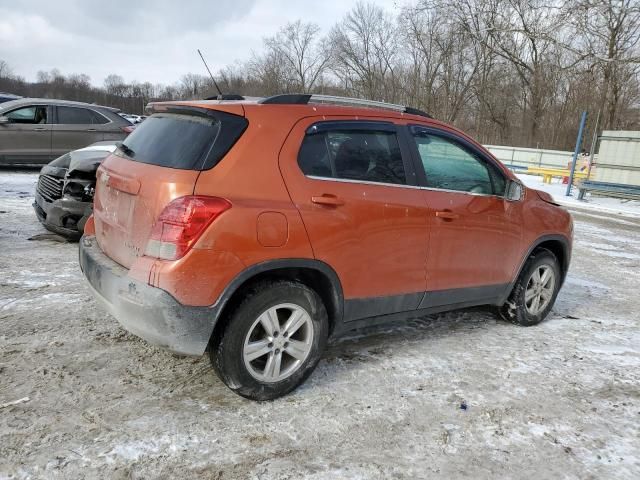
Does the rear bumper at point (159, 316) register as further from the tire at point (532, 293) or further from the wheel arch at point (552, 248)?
the tire at point (532, 293)

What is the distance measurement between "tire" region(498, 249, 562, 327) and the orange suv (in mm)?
765

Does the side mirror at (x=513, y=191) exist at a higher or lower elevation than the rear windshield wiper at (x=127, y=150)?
lower

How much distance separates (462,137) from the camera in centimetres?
413

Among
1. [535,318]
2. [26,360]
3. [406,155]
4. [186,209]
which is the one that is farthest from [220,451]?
[535,318]

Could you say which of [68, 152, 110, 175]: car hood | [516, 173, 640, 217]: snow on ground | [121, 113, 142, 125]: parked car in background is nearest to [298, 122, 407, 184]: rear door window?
[68, 152, 110, 175]: car hood

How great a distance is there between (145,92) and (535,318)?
108 meters

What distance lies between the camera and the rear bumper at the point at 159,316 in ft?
8.91

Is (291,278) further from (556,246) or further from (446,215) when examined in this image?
(556,246)

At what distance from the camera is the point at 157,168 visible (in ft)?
9.63

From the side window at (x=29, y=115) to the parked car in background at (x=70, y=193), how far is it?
573cm

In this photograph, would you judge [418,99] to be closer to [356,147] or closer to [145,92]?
[356,147]

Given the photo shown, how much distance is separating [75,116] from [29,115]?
968mm

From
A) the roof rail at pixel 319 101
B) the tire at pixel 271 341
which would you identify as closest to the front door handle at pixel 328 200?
the tire at pixel 271 341

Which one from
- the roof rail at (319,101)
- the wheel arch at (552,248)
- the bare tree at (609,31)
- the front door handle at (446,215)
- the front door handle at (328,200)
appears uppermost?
the bare tree at (609,31)
